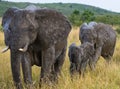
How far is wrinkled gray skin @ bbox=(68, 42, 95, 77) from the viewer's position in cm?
850

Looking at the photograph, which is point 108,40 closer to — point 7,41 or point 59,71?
point 59,71

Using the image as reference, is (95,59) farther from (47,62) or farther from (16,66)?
(16,66)

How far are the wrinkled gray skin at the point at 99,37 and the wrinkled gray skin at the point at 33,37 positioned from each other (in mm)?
2114

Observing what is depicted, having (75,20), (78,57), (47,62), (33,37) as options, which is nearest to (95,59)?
(78,57)

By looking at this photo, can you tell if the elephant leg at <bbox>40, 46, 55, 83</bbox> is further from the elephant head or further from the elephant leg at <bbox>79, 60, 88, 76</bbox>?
the elephant head

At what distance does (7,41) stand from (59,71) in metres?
2.05

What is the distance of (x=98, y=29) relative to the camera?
1018cm

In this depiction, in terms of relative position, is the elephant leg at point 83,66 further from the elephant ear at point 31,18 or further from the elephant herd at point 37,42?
the elephant ear at point 31,18

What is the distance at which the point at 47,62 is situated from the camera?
7.05 meters

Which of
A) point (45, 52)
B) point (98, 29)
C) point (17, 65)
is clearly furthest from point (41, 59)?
point (98, 29)

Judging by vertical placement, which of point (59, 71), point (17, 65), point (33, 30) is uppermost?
point (33, 30)

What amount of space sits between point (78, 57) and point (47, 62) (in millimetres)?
1566

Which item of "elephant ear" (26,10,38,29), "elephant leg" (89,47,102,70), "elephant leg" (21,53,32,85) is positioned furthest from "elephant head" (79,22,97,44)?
"elephant ear" (26,10,38,29)

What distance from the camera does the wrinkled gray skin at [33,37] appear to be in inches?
245
